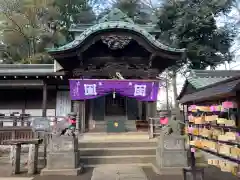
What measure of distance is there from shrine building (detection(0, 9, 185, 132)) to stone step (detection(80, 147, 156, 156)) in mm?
2653

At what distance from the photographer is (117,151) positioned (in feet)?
30.7

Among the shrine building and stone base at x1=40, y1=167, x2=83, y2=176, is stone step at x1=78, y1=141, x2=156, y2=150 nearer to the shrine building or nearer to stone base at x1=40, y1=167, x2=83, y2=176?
the shrine building

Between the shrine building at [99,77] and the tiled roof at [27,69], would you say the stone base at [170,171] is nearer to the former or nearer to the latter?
the shrine building at [99,77]

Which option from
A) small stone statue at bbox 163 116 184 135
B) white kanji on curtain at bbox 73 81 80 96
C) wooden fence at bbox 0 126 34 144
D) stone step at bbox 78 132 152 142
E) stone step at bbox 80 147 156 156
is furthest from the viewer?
wooden fence at bbox 0 126 34 144

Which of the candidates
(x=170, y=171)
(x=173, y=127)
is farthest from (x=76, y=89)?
(x=170, y=171)

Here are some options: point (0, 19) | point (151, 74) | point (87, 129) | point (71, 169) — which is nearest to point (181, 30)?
point (151, 74)

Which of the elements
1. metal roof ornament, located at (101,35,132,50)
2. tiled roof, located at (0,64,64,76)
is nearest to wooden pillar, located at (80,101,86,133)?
tiled roof, located at (0,64,64,76)

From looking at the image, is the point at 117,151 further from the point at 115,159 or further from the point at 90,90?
the point at 90,90

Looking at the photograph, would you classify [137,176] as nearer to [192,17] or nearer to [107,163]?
[107,163]

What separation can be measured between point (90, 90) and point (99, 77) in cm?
157

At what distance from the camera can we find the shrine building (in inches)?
438

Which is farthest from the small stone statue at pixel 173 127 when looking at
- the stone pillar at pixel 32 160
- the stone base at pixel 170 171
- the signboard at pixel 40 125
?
the signboard at pixel 40 125

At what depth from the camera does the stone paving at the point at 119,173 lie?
267 inches

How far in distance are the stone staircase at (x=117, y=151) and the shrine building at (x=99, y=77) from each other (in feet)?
7.06
